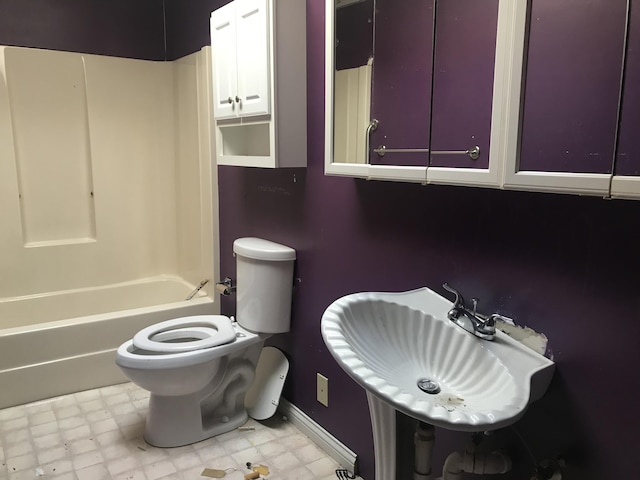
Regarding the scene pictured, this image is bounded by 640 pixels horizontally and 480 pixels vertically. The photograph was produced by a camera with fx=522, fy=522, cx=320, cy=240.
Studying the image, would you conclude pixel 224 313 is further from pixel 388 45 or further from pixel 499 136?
pixel 499 136

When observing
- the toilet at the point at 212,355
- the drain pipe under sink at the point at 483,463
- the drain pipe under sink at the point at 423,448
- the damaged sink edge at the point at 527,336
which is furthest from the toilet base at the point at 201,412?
the damaged sink edge at the point at 527,336

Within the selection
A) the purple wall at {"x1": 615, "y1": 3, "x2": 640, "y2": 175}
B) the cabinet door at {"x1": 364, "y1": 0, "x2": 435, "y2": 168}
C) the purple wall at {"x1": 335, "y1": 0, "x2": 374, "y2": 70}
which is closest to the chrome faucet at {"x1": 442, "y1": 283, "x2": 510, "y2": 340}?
the cabinet door at {"x1": 364, "y1": 0, "x2": 435, "y2": 168}

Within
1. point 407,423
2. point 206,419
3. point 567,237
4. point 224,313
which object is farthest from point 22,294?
point 567,237

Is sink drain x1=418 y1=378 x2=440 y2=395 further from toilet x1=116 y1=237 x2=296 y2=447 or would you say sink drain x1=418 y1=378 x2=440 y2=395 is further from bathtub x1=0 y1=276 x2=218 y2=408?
bathtub x1=0 y1=276 x2=218 y2=408

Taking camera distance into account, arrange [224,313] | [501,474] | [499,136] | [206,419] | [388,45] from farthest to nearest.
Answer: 1. [224,313]
2. [206,419]
3. [388,45]
4. [501,474]
5. [499,136]

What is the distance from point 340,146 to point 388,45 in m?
0.36

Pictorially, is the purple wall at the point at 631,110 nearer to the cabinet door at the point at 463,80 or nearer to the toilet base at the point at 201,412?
the cabinet door at the point at 463,80

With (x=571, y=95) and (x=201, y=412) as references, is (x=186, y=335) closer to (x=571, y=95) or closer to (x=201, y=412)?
(x=201, y=412)

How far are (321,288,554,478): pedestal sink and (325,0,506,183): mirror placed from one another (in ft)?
1.32

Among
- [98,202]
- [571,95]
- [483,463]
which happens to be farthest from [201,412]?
[571,95]

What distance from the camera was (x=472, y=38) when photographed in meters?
1.31

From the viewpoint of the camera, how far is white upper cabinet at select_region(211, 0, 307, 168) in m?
1.95

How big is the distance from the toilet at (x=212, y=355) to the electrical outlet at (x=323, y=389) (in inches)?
11.1

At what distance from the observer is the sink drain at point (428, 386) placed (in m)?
1.39
